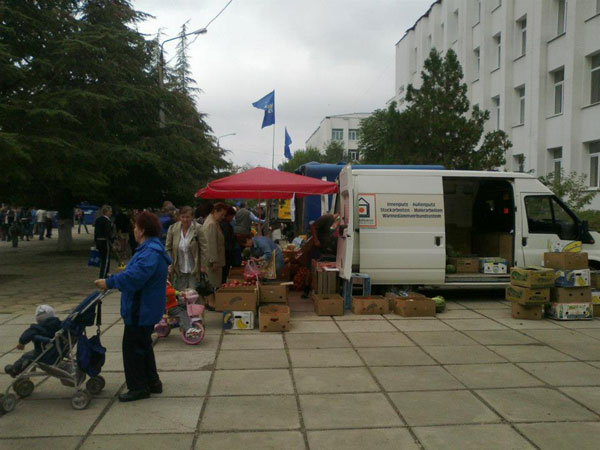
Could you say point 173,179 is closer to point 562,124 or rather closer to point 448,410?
point 562,124

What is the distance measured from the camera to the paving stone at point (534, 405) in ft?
14.8

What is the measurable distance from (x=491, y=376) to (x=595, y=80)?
57.8ft

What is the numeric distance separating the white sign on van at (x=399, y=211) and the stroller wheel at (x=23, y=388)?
599 cm

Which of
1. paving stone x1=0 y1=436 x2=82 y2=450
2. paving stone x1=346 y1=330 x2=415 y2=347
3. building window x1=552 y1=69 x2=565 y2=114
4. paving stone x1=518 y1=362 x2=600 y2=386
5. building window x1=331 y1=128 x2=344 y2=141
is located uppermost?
building window x1=331 y1=128 x2=344 y2=141

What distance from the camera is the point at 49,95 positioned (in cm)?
1335

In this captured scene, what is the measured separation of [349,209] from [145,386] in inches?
202

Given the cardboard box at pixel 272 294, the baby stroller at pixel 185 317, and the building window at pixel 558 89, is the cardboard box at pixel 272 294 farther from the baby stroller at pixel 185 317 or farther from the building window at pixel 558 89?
the building window at pixel 558 89

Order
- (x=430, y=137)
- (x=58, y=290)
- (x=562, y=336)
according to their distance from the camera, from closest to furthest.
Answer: (x=562, y=336), (x=58, y=290), (x=430, y=137)

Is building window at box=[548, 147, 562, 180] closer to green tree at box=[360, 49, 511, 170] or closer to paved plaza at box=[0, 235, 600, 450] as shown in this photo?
green tree at box=[360, 49, 511, 170]

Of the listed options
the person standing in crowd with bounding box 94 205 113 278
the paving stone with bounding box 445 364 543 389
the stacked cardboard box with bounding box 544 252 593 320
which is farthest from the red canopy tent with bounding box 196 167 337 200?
the paving stone with bounding box 445 364 543 389

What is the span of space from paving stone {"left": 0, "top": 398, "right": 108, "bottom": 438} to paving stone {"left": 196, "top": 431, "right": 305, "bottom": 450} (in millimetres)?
1000

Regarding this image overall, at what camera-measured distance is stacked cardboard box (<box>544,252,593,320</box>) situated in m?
8.47

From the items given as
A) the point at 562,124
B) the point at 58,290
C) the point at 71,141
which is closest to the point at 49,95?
the point at 71,141

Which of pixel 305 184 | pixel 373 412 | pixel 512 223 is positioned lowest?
pixel 373 412
